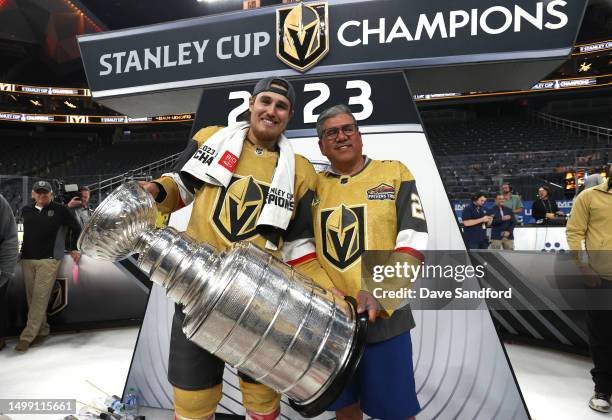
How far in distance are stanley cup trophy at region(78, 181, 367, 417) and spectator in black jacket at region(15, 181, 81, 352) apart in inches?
116

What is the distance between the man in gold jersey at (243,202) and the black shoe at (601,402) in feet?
6.44

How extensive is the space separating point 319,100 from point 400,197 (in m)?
0.97

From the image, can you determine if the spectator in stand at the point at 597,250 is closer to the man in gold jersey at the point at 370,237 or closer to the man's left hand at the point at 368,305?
the man in gold jersey at the point at 370,237

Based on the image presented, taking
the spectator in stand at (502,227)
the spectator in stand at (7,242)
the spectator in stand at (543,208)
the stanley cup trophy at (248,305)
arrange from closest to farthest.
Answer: the stanley cup trophy at (248,305) < the spectator in stand at (7,242) < the spectator in stand at (502,227) < the spectator in stand at (543,208)

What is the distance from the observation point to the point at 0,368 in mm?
2771

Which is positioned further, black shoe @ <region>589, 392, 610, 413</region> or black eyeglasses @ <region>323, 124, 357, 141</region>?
black shoe @ <region>589, 392, 610, 413</region>

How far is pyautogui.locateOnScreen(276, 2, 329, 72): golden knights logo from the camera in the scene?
198 cm

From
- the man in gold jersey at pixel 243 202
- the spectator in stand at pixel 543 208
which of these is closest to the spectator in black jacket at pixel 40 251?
the man in gold jersey at pixel 243 202

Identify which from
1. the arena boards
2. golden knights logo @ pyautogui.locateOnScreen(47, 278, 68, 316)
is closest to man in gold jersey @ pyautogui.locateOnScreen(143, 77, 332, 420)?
the arena boards

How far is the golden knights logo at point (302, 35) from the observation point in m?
1.98

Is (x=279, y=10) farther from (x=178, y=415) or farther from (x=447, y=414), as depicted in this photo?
(x=447, y=414)

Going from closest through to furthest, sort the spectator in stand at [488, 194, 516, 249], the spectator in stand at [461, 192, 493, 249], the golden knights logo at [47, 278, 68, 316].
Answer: the golden knights logo at [47, 278, 68, 316]
the spectator in stand at [461, 192, 493, 249]
the spectator in stand at [488, 194, 516, 249]

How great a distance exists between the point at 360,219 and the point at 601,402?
199cm

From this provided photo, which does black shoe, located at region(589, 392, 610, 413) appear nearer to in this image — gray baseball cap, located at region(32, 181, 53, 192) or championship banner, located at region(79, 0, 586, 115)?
championship banner, located at region(79, 0, 586, 115)
